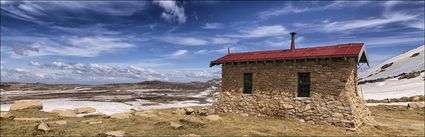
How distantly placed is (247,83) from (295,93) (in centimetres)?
388

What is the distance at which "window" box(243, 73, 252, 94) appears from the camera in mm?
23219

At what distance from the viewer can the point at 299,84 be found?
20641 mm

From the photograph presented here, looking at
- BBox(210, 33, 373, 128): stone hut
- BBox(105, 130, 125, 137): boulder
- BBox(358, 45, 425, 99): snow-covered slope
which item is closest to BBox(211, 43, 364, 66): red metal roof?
BBox(210, 33, 373, 128): stone hut

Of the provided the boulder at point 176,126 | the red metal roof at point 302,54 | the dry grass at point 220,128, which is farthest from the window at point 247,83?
the boulder at point 176,126

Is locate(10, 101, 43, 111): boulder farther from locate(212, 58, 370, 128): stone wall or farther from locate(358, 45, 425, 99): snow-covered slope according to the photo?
locate(358, 45, 425, 99): snow-covered slope

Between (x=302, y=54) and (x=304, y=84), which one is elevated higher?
(x=302, y=54)

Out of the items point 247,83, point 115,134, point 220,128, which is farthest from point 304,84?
point 115,134

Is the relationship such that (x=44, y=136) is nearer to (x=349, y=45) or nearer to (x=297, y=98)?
(x=297, y=98)

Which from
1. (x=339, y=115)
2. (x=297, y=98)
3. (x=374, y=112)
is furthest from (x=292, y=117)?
(x=374, y=112)

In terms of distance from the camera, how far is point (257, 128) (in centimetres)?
1783

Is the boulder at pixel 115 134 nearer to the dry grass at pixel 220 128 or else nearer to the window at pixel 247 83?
the dry grass at pixel 220 128

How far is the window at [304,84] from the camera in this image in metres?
20.3

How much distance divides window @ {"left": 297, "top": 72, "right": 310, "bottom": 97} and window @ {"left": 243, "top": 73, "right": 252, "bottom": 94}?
3739 mm

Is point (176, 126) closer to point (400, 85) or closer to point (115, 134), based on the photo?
point (115, 134)
